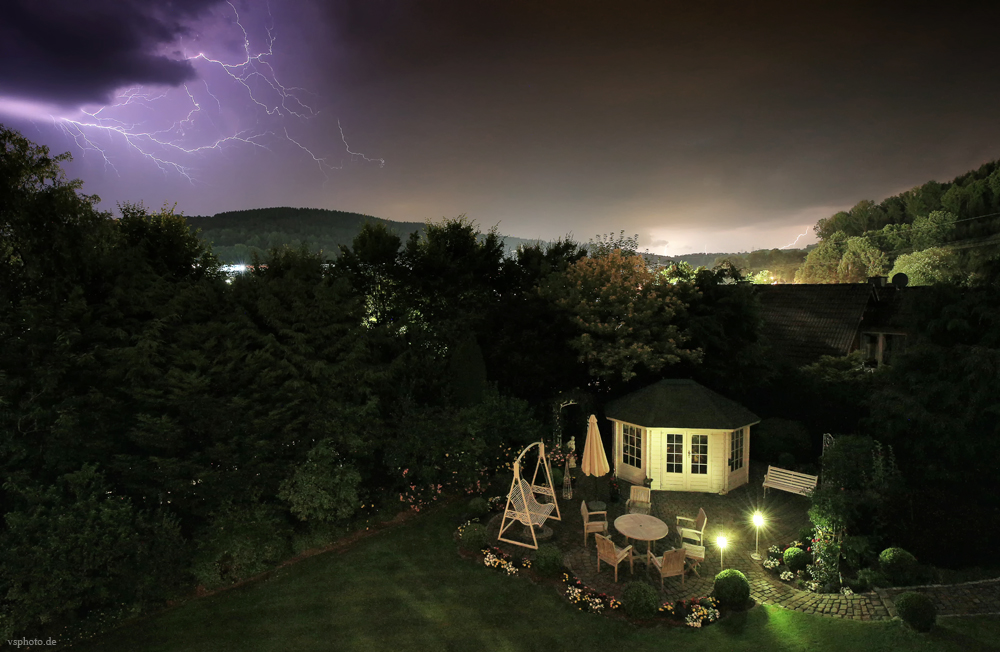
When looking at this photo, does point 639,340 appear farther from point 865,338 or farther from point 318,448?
point 865,338

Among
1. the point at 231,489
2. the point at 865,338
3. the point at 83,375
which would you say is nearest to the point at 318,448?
the point at 231,489

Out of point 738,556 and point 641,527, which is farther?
point 738,556

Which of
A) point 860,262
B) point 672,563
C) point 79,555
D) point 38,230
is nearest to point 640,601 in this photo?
point 672,563

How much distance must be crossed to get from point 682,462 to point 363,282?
1394 cm

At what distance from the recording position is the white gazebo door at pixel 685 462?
1562 cm

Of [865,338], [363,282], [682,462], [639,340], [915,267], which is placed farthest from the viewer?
[915,267]

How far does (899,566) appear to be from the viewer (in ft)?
33.6

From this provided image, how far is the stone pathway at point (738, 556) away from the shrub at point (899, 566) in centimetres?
22

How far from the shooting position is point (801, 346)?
29125mm

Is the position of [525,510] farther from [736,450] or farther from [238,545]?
[736,450]

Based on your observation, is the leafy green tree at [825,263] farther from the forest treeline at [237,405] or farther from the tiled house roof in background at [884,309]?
the forest treeline at [237,405]

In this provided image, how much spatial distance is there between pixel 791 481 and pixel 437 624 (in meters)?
11.0

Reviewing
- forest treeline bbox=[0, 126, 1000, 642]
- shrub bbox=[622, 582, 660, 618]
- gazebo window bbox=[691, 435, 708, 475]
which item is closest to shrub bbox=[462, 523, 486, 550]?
forest treeline bbox=[0, 126, 1000, 642]

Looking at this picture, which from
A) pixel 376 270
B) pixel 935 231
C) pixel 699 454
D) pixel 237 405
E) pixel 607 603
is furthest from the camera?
pixel 935 231
